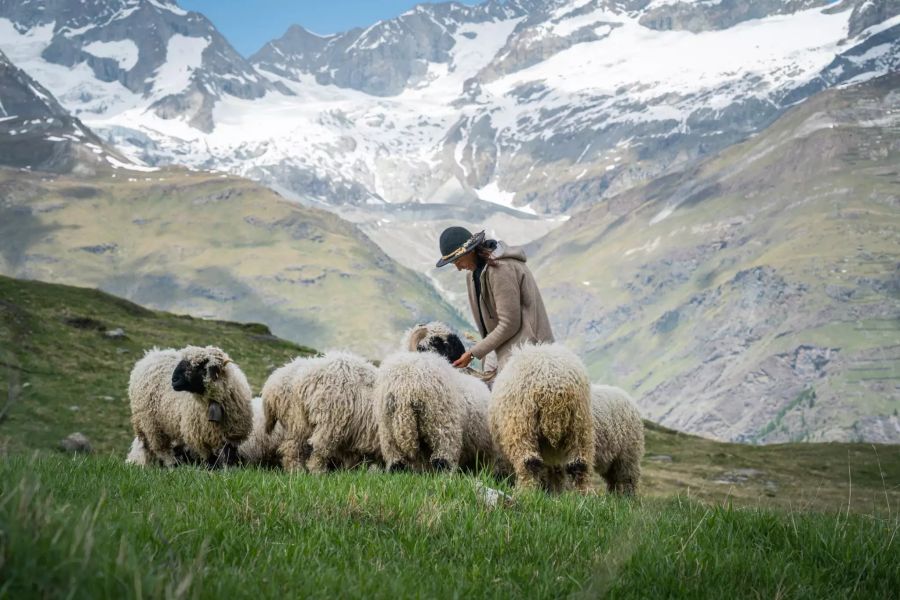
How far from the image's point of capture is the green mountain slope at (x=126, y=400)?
1151 inches

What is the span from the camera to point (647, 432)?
6869 centimetres

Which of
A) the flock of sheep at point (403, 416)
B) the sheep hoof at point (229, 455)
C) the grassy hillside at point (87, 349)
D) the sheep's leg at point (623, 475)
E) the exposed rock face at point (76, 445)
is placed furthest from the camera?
the grassy hillside at point (87, 349)

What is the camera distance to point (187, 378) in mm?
13859

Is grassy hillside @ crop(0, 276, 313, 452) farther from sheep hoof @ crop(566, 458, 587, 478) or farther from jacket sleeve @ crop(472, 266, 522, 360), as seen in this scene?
sheep hoof @ crop(566, 458, 587, 478)

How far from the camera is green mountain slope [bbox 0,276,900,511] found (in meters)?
29.2

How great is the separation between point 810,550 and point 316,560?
11.5ft

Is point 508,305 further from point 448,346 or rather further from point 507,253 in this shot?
point 448,346

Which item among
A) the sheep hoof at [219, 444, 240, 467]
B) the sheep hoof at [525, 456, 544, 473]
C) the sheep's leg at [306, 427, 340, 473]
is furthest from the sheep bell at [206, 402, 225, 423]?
the sheep hoof at [525, 456, 544, 473]

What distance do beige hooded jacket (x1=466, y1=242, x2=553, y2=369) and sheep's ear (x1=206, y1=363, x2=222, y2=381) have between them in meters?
4.47

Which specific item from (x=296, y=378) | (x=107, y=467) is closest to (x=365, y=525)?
(x=107, y=467)

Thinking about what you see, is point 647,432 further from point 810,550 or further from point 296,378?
point 810,550

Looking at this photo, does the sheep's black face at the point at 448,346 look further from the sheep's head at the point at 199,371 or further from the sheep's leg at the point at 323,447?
the sheep's head at the point at 199,371

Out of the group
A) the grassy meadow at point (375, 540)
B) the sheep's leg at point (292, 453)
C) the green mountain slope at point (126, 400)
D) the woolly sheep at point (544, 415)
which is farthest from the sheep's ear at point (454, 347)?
the green mountain slope at point (126, 400)

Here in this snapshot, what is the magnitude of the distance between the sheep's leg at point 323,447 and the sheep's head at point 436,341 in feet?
6.03
